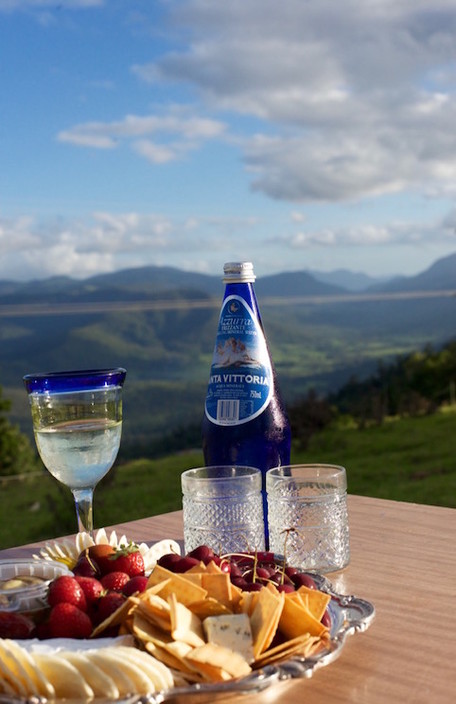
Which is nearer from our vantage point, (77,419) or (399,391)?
(77,419)

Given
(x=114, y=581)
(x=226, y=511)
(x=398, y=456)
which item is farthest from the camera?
(x=398, y=456)

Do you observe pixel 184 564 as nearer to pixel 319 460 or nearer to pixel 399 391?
pixel 319 460

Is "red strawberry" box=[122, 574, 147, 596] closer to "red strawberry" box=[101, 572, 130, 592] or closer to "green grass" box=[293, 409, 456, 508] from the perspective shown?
"red strawberry" box=[101, 572, 130, 592]

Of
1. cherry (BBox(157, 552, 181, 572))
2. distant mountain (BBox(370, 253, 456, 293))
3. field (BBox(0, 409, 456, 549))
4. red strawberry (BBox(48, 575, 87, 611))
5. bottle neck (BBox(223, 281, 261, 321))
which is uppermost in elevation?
distant mountain (BBox(370, 253, 456, 293))

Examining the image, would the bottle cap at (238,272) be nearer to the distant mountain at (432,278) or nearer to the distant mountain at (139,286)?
the distant mountain at (139,286)

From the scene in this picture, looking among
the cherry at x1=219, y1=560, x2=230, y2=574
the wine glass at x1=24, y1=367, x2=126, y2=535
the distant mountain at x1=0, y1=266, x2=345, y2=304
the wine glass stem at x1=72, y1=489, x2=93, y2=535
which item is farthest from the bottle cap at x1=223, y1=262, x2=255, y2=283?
the distant mountain at x1=0, y1=266, x2=345, y2=304

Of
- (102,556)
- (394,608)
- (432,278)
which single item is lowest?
(394,608)

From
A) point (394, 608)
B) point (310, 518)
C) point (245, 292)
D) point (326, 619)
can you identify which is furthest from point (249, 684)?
point (245, 292)
